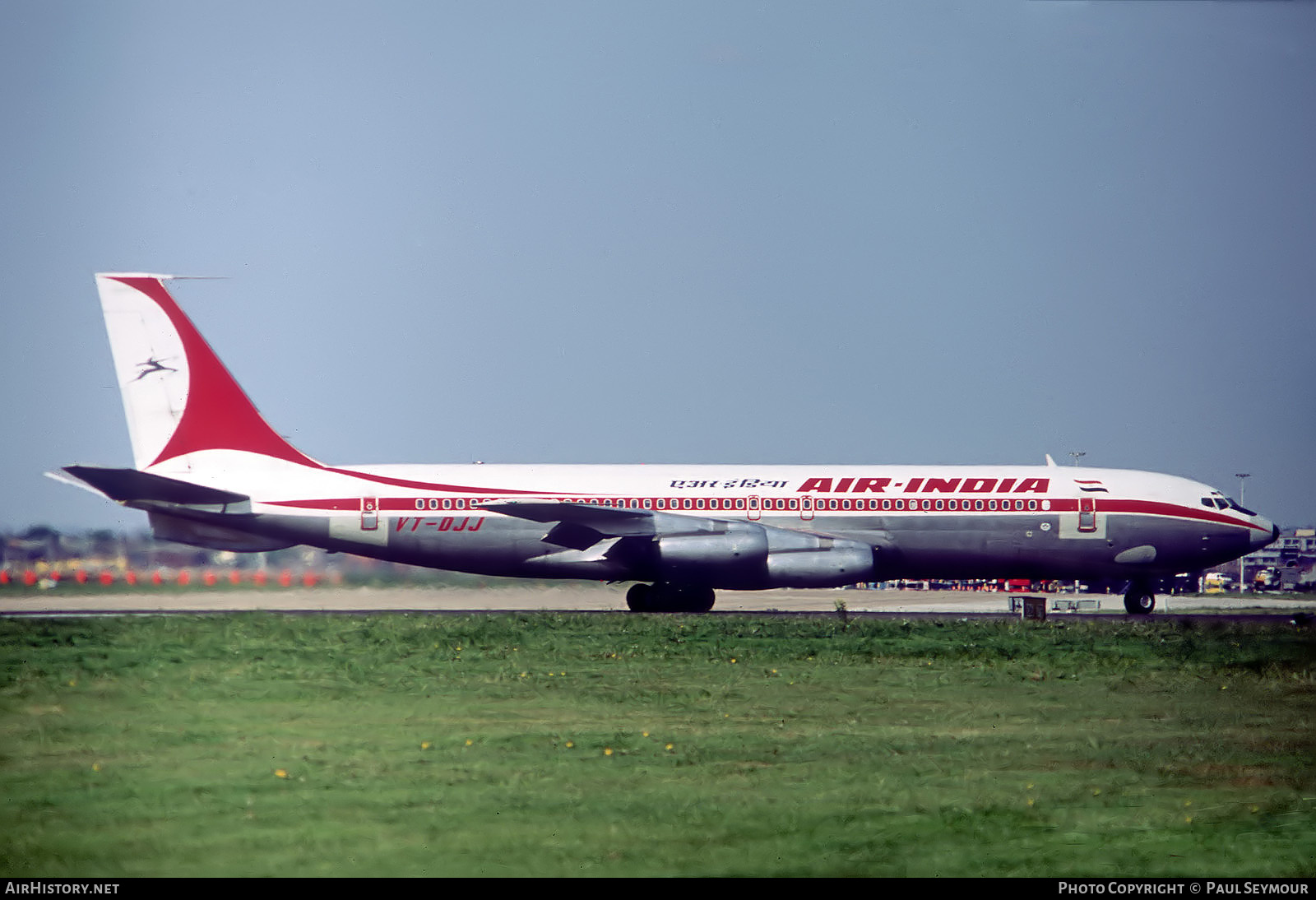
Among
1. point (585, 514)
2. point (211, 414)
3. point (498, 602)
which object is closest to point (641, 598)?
point (585, 514)

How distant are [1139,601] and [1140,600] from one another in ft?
0.10

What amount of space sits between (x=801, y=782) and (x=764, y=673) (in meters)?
7.76

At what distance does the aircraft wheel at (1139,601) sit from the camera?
3597cm

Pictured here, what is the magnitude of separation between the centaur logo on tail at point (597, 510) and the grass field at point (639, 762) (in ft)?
37.5

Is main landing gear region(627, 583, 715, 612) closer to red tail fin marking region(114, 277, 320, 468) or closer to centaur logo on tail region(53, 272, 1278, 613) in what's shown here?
centaur logo on tail region(53, 272, 1278, 613)

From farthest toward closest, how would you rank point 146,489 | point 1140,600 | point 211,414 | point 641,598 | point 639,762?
point 1140,600 → point 641,598 → point 211,414 → point 146,489 → point 639,762

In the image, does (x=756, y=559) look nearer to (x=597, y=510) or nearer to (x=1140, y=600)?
(x=597, y=510)

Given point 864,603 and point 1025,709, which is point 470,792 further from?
point 864,603

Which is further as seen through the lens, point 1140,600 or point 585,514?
point 1140,600

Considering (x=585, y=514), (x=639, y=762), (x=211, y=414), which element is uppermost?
(x=211, y=414)

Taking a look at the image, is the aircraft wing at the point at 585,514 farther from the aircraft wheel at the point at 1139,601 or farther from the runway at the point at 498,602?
the aircraft wheel at the point at 1139,601

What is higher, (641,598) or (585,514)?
(585,514)

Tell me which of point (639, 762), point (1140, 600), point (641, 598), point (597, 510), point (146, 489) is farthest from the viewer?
point (1140, 600)

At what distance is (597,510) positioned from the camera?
32.7 metres
